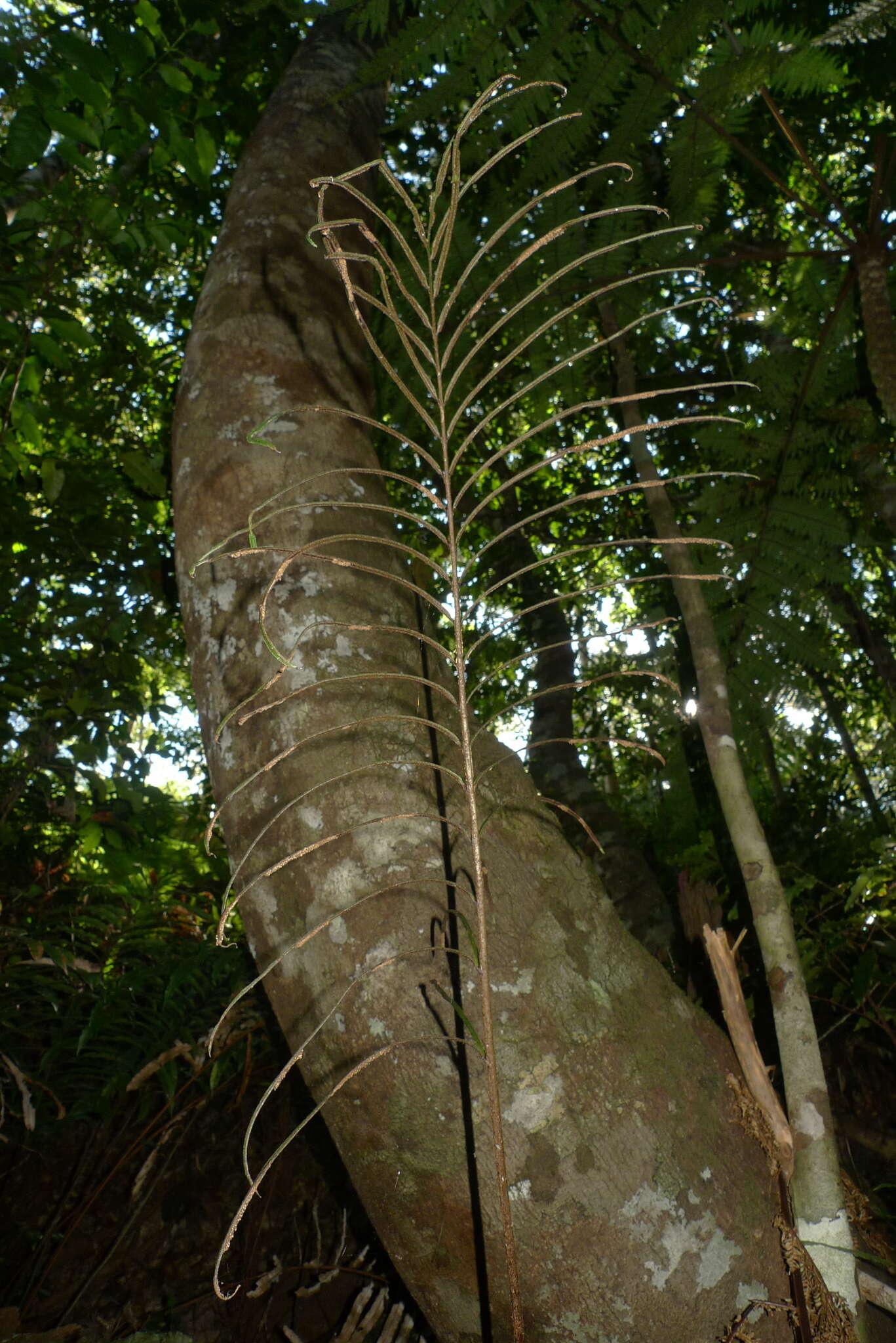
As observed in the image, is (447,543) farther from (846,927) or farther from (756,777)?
(756,777)

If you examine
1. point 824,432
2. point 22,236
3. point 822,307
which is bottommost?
point 824,432

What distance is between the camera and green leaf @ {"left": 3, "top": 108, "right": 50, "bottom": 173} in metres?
2.28

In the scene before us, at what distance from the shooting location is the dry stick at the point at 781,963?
125 cm

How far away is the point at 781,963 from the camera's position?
1518 millimetres

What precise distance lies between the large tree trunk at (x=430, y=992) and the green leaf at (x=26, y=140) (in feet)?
4.46

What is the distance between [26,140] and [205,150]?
0.76 m

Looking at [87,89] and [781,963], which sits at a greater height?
[87,89]

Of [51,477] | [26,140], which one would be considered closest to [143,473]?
[51,477]

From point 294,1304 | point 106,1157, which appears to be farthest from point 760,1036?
point 106,1157

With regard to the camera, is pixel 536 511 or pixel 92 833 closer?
pixel 92 833

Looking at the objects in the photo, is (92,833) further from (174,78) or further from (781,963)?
(174,78)

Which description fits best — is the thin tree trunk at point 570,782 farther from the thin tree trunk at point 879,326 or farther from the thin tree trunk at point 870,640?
the thin tree trunk at point 870,640

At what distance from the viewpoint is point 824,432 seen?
8.95 ft

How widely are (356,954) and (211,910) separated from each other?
7.90 ft
